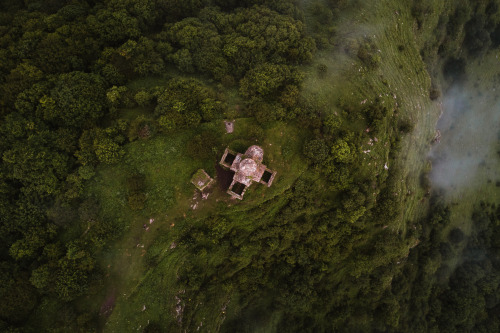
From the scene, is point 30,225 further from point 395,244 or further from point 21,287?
point 395,244

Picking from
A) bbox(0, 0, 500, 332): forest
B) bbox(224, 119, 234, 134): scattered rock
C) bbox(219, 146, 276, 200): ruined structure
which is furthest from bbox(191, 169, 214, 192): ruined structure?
bbox(224, 119, 234, 134): scattered rock

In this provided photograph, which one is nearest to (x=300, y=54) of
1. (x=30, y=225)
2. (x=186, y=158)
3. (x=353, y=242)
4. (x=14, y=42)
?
(x=186, y=158)

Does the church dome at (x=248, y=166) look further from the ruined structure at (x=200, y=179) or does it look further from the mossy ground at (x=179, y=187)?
the ruined structure at (x=200, y=179)

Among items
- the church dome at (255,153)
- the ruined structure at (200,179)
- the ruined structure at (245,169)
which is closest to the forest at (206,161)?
the ruined structure at (245,169)

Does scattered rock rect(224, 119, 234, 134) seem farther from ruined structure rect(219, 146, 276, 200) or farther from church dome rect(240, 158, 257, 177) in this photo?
church dome rect(240, 158, 257, 177)

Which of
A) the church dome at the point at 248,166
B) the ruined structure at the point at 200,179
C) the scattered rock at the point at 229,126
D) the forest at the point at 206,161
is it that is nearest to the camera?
the forest at the point at 206,161

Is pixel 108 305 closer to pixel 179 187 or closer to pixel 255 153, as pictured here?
pixel 179 187
